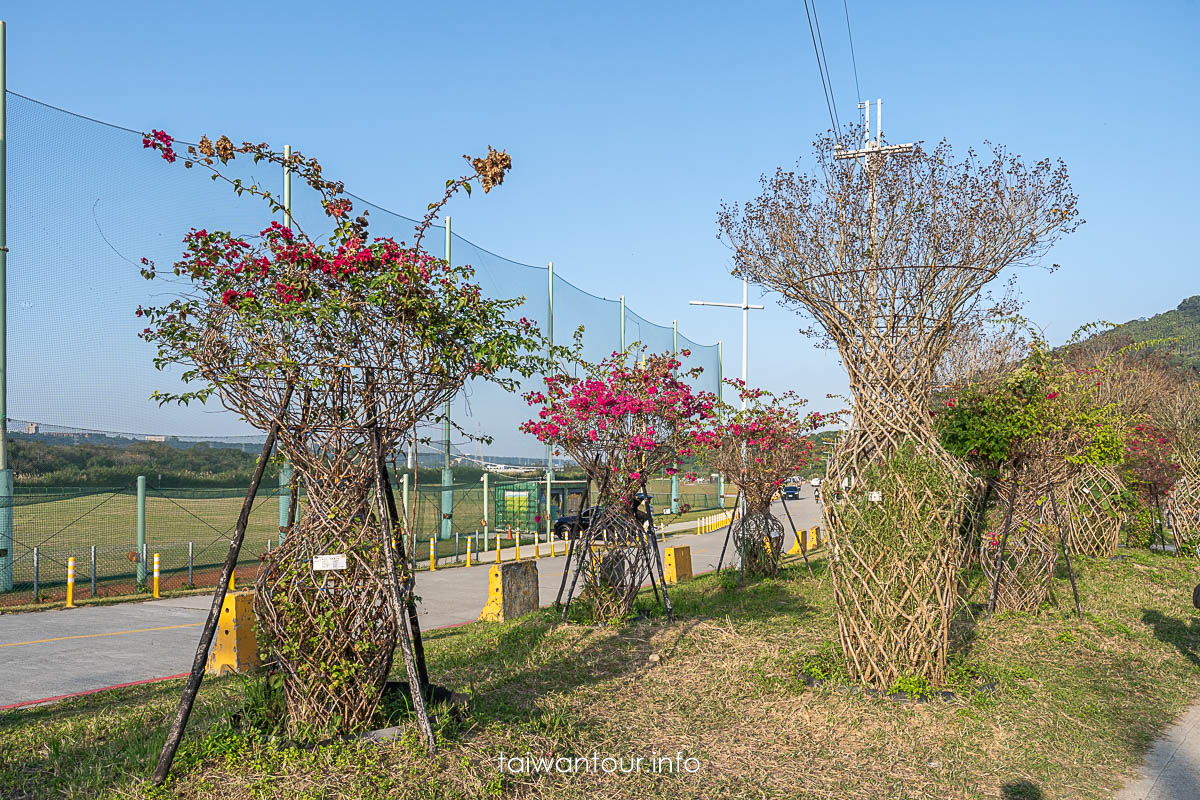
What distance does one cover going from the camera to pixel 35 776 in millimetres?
4676

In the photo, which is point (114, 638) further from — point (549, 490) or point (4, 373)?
point (549, 490)

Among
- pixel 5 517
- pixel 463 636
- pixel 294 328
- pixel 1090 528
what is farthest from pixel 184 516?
pixel 294 328

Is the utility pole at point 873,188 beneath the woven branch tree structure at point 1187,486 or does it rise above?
above

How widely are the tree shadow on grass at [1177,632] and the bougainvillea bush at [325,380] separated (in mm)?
7643

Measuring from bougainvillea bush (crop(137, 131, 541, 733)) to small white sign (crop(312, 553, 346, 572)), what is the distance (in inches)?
4.0

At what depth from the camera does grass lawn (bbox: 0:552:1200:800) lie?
4.42 m

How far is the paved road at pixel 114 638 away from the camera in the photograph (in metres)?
7.91

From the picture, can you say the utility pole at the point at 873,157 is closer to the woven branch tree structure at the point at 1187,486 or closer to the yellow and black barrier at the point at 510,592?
the yellow and black barrier at the point at 510,592

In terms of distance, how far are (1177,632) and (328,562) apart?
30.4 ft

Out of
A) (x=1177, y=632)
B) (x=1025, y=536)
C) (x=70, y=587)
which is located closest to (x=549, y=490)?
(x=70, y=587)

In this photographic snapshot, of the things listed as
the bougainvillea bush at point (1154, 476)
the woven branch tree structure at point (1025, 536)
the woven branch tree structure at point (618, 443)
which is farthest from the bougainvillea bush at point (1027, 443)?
the bougainvillea bush at point (1154, 476)

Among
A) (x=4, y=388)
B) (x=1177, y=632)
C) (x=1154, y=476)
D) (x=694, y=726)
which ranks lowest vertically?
(x=1177, y=632)

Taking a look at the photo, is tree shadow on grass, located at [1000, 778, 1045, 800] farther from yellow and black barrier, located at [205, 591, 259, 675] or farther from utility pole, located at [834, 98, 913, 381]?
yellow and black barrier, located at [205, 591, 259, 675]

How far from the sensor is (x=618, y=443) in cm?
988
